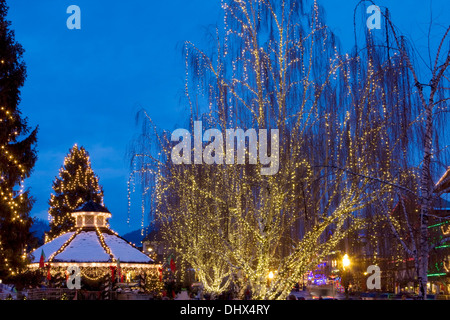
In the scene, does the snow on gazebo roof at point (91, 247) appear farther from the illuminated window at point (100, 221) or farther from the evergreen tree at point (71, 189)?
the evergreen tree at point (71, 189)

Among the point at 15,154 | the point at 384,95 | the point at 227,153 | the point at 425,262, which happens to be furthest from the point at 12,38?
the point at 425,262

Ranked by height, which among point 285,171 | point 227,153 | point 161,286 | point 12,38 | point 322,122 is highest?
point 12,38

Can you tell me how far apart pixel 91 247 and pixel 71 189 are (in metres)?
21.5

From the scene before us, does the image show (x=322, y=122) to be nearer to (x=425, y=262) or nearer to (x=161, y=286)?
(x=425, y=262)

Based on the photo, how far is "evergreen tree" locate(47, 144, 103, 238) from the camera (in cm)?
5859

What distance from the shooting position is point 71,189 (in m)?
59.4

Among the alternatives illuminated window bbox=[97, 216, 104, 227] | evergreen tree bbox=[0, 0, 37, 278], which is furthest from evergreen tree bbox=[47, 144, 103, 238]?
evergreen tree bbox=[0, 0, 37, 278]

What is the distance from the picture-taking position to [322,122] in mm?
16812

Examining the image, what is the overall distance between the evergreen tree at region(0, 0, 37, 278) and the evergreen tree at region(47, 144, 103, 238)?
3593 cm

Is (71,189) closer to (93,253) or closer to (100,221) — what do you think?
(100,221)

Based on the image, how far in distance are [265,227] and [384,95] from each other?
469cm

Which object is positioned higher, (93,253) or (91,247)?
(91,247)

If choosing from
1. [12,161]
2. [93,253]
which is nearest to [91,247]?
[93,253]

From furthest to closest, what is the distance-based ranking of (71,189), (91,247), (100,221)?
(71,189), (100,221), (91,247)
